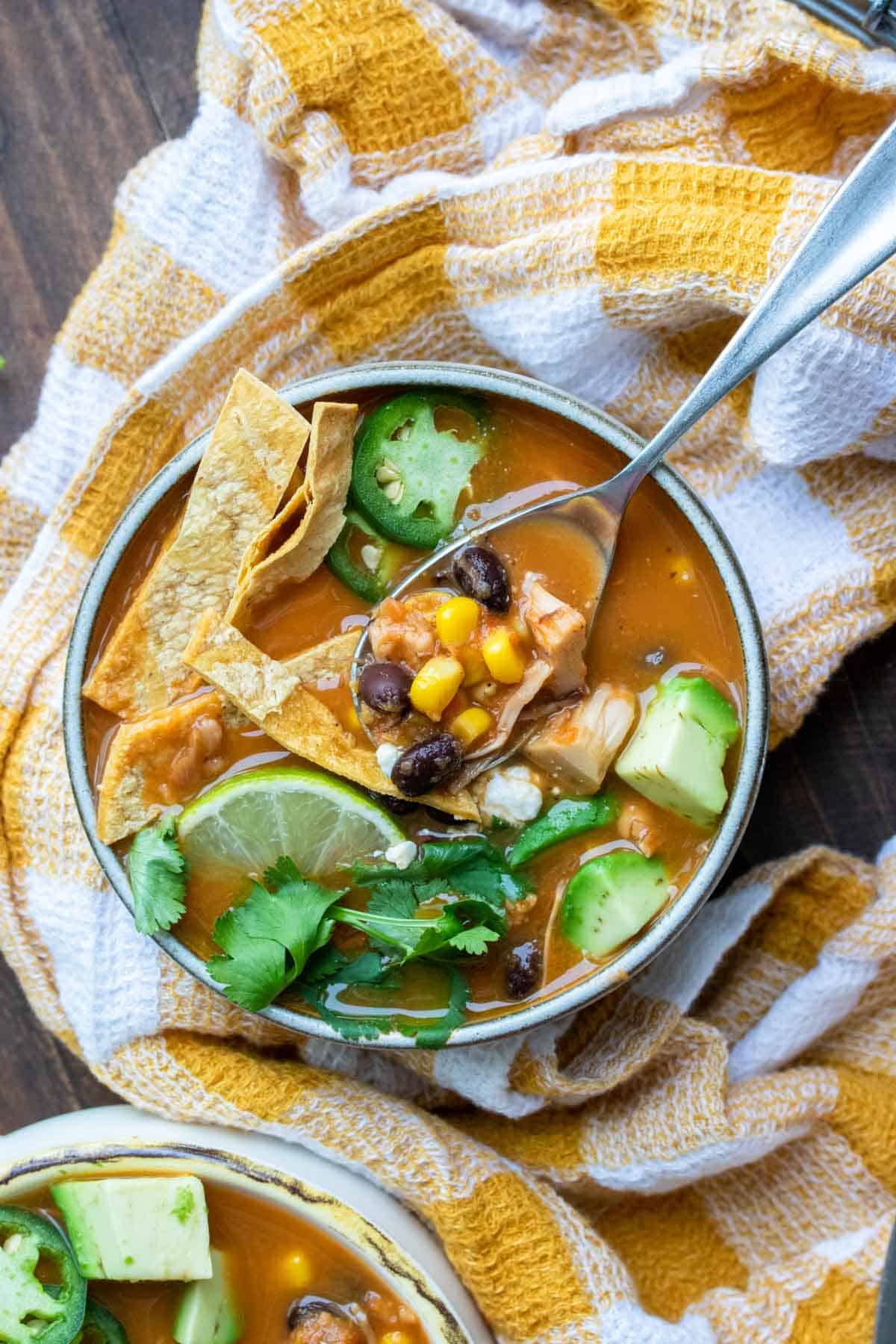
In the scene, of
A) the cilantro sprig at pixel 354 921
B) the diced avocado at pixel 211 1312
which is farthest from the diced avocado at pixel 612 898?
the diced avocado at pixel 211 1312

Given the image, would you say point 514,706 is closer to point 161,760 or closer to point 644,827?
point 644,827

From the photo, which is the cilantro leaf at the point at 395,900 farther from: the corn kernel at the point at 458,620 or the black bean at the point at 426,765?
the corn kernel at the point at 458,620

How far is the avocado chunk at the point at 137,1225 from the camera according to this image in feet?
8.13

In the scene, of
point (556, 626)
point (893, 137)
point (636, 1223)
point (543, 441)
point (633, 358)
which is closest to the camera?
point (893, 137)

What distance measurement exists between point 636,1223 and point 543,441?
1.72 metres

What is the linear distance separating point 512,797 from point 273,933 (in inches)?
19.5

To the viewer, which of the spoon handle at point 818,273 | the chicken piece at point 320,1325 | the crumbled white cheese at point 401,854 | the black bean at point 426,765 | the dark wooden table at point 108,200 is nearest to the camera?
the spoon handle at point 818,273

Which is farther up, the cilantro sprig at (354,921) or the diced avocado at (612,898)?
the diced avocado at (612,898)

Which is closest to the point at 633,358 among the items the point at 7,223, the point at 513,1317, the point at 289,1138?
the point at 7,223

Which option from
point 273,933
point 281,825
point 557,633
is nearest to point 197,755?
point 281,825

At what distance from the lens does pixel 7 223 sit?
3.01 meters

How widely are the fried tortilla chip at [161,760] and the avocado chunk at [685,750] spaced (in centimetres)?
73

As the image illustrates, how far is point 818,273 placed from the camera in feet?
7.41

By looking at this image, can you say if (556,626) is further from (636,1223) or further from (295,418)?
(636,1223)
